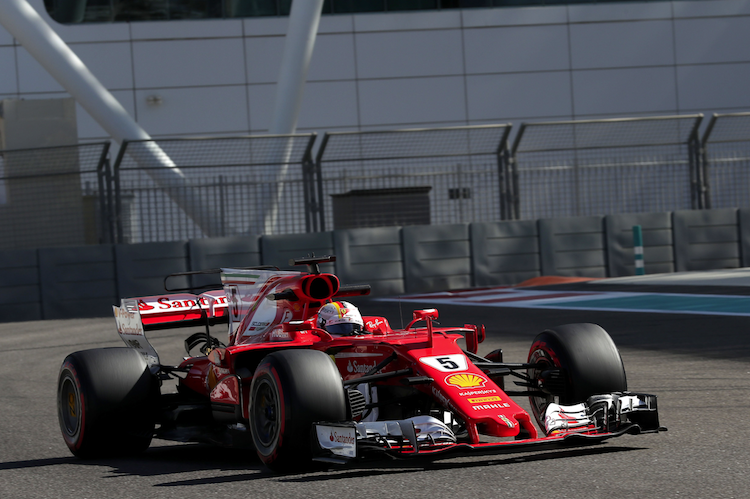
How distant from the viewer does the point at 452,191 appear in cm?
1839

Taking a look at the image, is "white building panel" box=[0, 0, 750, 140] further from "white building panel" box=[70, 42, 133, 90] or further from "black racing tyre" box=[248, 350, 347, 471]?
"black racing tyre" box=[248, 350, 347, 471]

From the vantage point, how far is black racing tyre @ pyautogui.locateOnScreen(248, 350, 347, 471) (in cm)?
493

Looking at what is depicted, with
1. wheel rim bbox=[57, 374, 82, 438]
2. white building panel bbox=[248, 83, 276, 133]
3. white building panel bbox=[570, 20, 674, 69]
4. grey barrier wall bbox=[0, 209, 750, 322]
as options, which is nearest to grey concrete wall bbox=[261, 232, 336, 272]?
grey barrier wall bbox=[0, 209, 750, 322]

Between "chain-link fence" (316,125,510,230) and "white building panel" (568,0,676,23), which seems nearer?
"chain-link fence" (316,125,510,230)

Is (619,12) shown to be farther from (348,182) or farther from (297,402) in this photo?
→ (297,402)

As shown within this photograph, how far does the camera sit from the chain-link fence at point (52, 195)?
1673cm

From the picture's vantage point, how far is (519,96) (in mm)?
26516

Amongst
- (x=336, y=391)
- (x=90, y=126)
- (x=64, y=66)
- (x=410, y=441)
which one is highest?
(x=64, y=66)

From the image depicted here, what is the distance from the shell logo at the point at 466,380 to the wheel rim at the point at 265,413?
873 mm

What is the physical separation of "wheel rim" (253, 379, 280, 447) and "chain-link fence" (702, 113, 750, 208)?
15.4m

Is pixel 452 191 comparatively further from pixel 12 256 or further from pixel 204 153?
pixel 12 256

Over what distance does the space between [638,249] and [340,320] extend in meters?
13.3

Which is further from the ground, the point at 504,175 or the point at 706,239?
the point at 504,175

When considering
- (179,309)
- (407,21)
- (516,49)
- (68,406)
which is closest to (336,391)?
(68,406)
